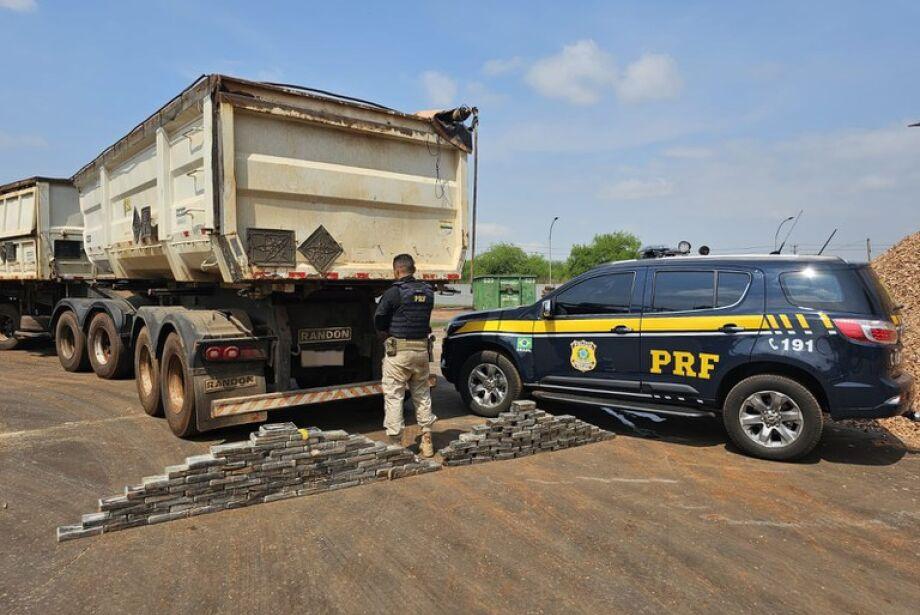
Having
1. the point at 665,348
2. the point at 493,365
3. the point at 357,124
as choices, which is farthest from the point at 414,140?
the point at 665,348

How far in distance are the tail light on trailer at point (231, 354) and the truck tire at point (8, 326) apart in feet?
29.9

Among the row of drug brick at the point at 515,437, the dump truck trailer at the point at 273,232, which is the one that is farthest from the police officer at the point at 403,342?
the dump truck trailer at the point at 273,232

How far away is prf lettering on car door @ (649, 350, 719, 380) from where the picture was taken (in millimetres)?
5395

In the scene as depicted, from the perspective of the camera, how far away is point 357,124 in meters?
5.94

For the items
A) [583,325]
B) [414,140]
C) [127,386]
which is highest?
[414,140]

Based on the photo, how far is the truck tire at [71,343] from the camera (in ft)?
30.0

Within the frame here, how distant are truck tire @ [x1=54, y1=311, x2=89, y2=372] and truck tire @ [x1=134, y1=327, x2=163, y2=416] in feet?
10.4

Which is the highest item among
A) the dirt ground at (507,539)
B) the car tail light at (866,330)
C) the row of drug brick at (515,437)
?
the car tail light at (866,330)

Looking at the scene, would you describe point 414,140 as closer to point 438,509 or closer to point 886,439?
point 438,509

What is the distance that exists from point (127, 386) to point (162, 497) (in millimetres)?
5138

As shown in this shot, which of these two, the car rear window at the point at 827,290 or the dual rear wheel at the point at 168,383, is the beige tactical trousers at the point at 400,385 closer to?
the dual rear wheel at the point at 168,383

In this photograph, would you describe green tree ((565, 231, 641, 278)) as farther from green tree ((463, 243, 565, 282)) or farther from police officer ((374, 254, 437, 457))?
police officer ((374, 254, 437, 457))

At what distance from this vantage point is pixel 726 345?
5320mm

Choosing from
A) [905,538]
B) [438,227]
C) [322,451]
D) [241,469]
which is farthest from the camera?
[438,227]
